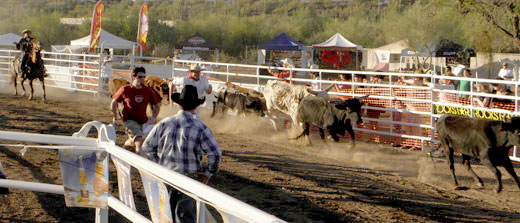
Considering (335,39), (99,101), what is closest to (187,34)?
(335,39)

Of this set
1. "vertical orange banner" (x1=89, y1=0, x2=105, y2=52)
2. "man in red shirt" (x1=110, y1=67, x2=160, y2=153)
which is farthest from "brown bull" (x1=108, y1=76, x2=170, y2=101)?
"vertical orange banner" (x1=89, y1=0, x2=105, y2=52)

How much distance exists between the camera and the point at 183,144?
4523 mm

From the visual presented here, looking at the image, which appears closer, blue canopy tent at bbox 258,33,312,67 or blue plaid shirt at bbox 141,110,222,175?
blue plaid shirt at bbox 141,110,222,175

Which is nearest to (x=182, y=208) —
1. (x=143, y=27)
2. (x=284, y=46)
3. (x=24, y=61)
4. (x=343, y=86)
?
(x=343, y=86)

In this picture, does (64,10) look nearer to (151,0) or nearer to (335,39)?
(151,0)

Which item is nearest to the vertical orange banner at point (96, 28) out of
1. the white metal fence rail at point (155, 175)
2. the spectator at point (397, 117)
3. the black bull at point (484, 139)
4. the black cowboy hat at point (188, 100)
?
the spectator at point (397, 117)

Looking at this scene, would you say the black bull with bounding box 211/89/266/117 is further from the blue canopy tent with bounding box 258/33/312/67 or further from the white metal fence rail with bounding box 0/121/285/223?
the blue canopy tent with bounding box 258/33/312/67

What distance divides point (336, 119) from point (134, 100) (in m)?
5.01

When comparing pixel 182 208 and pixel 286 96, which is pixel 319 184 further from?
pixel 286 96

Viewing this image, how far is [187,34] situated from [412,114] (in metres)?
59.5

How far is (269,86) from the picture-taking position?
45.3ft

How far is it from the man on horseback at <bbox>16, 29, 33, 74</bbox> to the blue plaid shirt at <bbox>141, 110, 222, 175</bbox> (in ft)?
47.3

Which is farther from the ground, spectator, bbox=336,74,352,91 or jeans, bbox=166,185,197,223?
spectator, bbox=336,74,352,91

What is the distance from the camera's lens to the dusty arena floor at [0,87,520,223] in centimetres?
662
